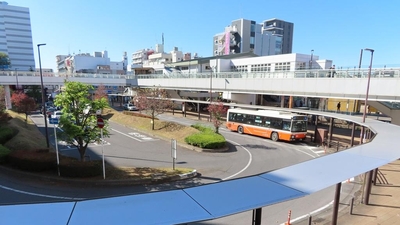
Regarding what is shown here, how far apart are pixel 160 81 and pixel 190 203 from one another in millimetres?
42273

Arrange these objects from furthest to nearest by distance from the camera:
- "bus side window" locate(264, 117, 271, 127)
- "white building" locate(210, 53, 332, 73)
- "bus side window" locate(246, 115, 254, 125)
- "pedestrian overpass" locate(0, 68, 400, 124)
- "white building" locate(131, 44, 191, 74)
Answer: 1. "white building" locate(131, 44, 191, 74)
2. "white building" locate(210, 53, 332, 73)
3. "bus side window" locate(246, 115, 254, 125)
4. "bus side window" locate(264, 117, 271, 127)
5. "pedestrian overpass" locate(0, 68, 400, 124)

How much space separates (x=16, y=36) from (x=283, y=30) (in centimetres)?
11704

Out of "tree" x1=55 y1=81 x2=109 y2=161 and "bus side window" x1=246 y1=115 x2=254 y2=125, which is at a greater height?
"tree" x1=55 y1=81 x2=109 y2=161

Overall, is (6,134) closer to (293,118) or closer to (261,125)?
(261,125)

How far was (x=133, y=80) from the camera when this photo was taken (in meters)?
51.3

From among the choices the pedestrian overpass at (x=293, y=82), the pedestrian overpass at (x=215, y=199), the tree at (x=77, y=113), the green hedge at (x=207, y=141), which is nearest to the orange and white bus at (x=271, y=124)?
the pedestrian overpass at (x=293, y=82)

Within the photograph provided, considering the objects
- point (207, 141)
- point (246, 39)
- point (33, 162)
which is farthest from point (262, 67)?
point (33, 162)

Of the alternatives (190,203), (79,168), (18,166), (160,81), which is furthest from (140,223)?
(160,81)

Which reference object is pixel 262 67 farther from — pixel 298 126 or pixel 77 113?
pixel 77 113

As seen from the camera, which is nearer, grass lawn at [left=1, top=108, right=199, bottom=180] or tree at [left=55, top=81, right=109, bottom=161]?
tree at [left=55, top=81, right=109, bottom=161]

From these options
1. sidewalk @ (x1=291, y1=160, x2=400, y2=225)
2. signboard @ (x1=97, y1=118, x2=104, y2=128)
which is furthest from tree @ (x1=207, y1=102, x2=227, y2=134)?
sidewalk @ (x1=291, y1=160, x2=400, y2=225)

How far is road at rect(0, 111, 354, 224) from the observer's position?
31.5 feet

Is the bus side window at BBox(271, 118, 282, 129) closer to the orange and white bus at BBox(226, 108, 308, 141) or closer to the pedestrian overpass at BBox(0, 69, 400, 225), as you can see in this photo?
the orange and white bus at BBox(226, 108, 308, 141)

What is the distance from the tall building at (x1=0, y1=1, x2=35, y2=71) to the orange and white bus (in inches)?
4274
